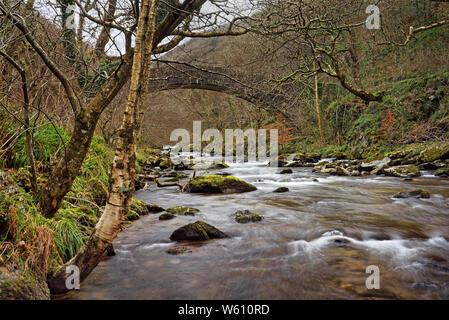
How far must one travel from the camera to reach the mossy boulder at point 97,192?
446 cm

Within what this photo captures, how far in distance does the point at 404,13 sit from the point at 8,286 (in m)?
22.6

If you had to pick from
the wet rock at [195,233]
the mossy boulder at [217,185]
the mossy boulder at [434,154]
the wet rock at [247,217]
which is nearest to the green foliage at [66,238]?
the wet rock at [195,233]

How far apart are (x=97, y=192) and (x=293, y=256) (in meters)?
3.20

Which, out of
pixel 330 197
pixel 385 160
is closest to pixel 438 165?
pixel 385 160

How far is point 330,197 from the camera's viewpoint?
248 inches

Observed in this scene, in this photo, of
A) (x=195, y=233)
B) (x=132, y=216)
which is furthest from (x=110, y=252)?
(x=132, y=216)

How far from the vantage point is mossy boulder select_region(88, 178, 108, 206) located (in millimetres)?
4459

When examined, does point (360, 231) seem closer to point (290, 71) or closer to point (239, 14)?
point (239, 14)

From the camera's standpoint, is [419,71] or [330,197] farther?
[419,71]

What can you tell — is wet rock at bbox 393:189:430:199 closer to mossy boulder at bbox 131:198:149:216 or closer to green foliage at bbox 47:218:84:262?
mossy boulder at bbox 131:198:149:216

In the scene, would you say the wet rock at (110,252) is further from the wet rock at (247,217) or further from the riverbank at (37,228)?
the wet rock at (247,217)

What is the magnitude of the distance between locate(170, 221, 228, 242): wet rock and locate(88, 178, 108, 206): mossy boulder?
161 centimetres

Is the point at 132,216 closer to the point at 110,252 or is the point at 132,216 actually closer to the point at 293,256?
the point at 110,252

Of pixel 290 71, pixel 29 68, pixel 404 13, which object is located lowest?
pixel 29 68
